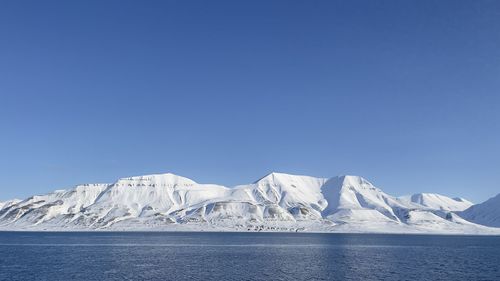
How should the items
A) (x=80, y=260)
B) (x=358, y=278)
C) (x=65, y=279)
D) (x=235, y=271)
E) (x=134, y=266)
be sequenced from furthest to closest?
1. (x=80, y=260)
2. (x=134, y=266)
3. (x=235, y=271)
4. (x=358, y=278)
5. (x=65, y=279)

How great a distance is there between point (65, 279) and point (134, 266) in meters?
32.1

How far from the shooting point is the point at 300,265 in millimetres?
153000

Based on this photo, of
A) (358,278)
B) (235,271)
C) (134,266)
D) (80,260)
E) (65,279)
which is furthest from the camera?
(80,260)

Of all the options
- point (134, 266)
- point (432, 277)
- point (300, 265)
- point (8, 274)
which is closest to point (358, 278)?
point (432, 277)

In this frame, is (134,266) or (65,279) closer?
(65,279)

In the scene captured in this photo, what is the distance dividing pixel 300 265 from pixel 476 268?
55471mm

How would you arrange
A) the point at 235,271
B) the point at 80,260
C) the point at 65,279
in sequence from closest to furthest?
the point at 65,279 < the point at 235,271 < the point at 80,260

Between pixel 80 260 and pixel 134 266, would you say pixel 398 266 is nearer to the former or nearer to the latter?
pixel 134 266

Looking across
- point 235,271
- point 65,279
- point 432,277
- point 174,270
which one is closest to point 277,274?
point 235,271

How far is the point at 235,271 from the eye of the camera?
13412cm

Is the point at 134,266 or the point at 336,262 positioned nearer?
the point at 134,266

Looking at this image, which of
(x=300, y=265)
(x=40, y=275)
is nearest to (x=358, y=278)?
(x=300, y=265)

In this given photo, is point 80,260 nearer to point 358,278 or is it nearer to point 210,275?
point 210,275

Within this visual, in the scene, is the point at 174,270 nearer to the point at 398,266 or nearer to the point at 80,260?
the point at 80,260
